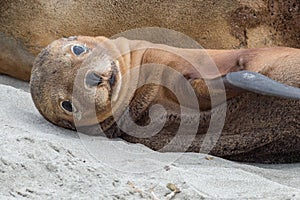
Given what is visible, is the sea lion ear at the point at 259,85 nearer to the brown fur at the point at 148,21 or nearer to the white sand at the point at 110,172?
the white sand at the point at 110,172

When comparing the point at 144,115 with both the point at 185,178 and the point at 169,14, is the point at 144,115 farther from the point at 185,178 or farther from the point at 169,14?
the point at 169,14

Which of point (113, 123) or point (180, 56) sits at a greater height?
point (180, 56)

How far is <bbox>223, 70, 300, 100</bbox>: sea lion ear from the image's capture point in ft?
11.1

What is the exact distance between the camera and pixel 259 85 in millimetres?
3422

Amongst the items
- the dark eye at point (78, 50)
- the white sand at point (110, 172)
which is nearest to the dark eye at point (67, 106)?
the white sand at point (110, 172)

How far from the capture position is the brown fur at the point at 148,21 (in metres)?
4.70

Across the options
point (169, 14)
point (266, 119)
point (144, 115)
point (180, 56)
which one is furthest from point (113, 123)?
point (169, 14)

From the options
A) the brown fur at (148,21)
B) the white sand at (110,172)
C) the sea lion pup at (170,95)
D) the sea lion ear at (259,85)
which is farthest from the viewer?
the brown fur at (148,21)

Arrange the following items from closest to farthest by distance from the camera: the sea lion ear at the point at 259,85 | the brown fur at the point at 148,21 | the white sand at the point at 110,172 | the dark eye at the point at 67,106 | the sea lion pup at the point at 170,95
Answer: the white sand at the point at 110,172, the sea lion ear at the point at 259,85, the sea lion pup at the point at 170,95, the dark eye at the point at 67,106, the brown fur at the point at 148,21

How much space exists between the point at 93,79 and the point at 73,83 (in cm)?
12

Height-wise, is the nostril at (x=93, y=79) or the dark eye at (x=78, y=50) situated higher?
the dark eye at (x=78, y=50)

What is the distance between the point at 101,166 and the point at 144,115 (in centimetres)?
71

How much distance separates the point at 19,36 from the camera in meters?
5.14

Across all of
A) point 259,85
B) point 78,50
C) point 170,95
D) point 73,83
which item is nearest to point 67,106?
point 73,83
